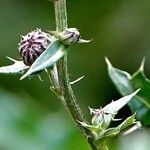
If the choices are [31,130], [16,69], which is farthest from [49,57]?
[31,130]

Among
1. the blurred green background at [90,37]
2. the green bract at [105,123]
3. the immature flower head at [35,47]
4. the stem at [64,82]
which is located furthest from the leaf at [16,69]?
the blurred green background at [90,37]

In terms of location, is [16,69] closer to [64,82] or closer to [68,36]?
[64,82]

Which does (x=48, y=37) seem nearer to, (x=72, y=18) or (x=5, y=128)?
(x=5, y=128)

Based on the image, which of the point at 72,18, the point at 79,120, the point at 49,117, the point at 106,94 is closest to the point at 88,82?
the point at 106,94

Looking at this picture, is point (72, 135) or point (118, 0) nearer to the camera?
point (72, 135)

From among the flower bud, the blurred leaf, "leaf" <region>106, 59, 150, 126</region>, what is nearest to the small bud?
the flower bud
